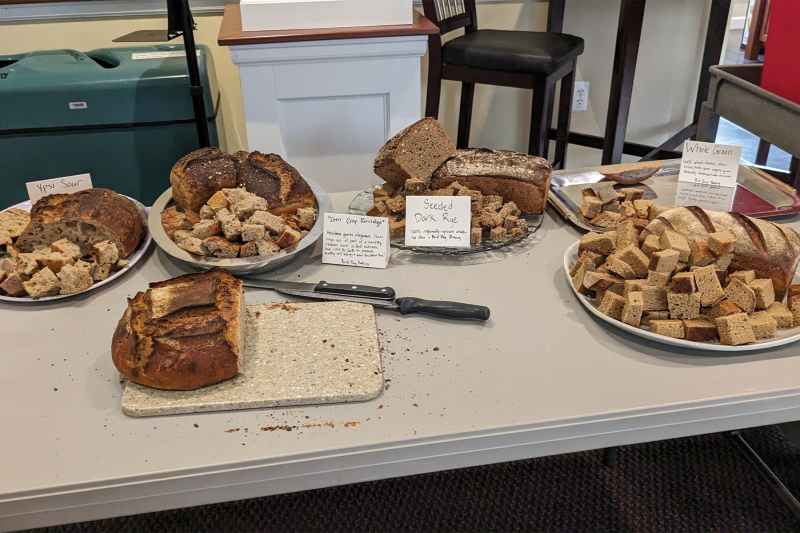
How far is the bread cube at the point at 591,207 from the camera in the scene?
4.18 feet

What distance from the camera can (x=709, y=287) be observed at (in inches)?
36.4

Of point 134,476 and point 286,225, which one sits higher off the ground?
point 286,225

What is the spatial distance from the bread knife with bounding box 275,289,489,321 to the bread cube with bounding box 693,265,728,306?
337 mm

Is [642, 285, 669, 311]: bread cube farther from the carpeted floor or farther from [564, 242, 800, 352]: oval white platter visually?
the carpeted floor

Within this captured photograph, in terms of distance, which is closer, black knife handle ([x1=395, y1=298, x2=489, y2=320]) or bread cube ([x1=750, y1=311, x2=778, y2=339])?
bread cube ([x1=750, y1=311, x2=778, y2=339])

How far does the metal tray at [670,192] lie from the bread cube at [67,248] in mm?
999

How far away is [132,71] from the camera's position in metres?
2.06

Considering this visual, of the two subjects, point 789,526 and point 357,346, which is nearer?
point 357,346

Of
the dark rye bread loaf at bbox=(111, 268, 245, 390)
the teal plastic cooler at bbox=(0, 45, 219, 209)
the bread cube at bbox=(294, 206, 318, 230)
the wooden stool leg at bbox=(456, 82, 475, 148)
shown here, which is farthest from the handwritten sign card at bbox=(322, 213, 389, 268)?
the wooden stool leg at bbox=(456, 82, 475, 148)

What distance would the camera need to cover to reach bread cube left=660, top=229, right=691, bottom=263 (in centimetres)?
95

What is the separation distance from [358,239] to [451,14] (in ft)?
5.12

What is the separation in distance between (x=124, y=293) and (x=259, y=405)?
0.44 m

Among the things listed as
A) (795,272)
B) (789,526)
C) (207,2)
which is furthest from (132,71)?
(789,526)

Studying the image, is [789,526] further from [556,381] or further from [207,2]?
[207,2]
